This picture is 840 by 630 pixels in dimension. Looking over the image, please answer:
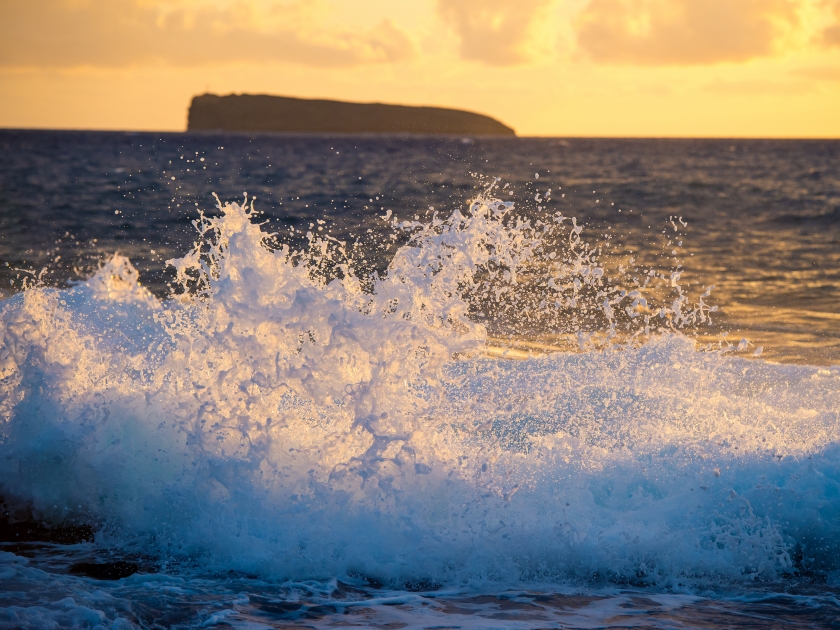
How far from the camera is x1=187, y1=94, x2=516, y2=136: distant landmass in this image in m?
130

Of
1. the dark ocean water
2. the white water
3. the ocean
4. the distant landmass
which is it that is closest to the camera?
the ocean

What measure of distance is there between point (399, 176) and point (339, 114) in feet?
344

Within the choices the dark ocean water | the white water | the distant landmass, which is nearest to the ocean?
the white water

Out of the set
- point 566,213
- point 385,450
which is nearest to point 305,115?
point 566,213

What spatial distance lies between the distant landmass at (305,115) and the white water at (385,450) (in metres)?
123

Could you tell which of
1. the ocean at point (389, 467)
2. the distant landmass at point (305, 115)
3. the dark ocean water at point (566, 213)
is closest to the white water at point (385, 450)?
the ocean at point (389, 467)

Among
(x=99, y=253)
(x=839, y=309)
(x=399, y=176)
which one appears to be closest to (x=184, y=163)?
(x=399, y=176)

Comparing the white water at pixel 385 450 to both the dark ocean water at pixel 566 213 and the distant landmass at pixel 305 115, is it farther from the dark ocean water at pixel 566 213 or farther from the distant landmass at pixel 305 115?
the distant landmass at pixel 305 115

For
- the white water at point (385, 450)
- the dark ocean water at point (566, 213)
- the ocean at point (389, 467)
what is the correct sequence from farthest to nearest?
the dark ocean water at point (566, 213)
the white water at point (385, 450)
the ocean at point (389, 467)

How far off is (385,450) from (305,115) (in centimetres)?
13168

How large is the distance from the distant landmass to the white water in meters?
123

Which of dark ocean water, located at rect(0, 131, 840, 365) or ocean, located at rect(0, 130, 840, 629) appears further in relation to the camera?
dark ocean water, located at rect(0, 131, 840, 365)

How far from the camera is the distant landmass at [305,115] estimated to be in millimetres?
130000

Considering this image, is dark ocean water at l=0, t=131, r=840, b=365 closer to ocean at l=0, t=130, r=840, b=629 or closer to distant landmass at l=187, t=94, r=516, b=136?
ocean at l=0, t=130, r=840, b=629
